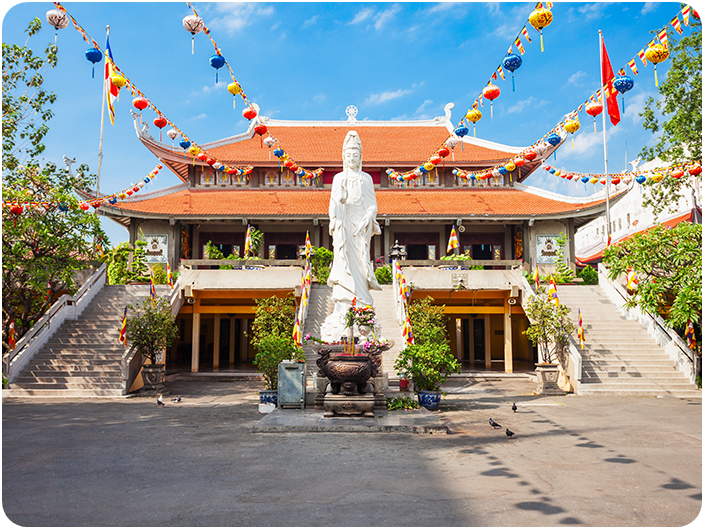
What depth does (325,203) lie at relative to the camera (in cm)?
2323

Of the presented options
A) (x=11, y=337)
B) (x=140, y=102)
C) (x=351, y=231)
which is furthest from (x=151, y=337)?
(x=351, y=231)

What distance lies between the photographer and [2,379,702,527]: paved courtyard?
440 centimetres

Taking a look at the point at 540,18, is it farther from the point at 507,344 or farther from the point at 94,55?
the point at 507,344

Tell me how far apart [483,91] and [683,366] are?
375 inches

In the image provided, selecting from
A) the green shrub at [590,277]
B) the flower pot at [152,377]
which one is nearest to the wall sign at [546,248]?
the green shrub at [590,277]

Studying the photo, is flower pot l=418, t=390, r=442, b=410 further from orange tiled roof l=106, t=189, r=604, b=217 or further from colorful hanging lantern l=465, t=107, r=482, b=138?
orange tiled roof l=106, t=189, r=604, b=217

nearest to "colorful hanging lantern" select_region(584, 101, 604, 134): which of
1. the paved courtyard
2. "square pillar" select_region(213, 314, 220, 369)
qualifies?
the paved courtyard

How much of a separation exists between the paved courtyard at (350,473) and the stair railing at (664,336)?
4.31m

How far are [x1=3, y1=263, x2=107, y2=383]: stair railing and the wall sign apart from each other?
60.5ft

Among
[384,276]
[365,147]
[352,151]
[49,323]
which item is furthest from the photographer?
[365,147]

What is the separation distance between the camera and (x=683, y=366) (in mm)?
13727

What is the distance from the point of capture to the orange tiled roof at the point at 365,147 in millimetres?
24750

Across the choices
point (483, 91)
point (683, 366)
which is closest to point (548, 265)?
point (683, 366)

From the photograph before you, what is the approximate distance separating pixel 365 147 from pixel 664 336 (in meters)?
17.0
